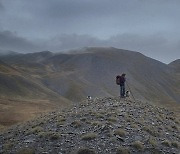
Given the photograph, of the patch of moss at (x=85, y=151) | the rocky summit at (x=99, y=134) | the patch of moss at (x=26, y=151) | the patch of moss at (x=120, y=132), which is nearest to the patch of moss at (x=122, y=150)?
the rocky summit at (x=99, y=134)

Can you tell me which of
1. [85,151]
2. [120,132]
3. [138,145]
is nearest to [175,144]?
[138,145]

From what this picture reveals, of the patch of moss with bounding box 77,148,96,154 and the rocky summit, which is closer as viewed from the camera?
the patch of moss with bounding box 77,148,96,154

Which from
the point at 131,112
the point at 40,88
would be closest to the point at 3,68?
the point at 40,88

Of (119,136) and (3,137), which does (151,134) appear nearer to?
(119,136)

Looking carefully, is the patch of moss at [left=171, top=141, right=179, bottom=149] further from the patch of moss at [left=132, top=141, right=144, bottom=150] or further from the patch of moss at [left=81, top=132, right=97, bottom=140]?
the patch of moss at [left=81, top=132, right=97, bottom=140]

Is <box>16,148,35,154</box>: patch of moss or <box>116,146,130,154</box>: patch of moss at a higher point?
<box>116,146,130,154</box>: patch of moss

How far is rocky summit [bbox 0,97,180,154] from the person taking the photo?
22391mm

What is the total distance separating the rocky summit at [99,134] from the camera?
73.5ft

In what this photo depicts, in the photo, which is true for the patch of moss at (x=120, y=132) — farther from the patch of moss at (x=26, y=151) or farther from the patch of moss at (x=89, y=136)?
the patch of moss at (x=26, y=151)

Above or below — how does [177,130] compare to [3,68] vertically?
below

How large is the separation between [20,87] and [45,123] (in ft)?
430

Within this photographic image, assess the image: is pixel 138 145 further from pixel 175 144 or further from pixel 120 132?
Result: pixel 175 144

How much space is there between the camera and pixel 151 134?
25594 millimetres

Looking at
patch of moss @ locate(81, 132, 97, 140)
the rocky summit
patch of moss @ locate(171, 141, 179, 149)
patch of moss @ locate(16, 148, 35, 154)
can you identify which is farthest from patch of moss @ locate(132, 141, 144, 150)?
patch of moss @ locate(16, 148, 35, 154)
